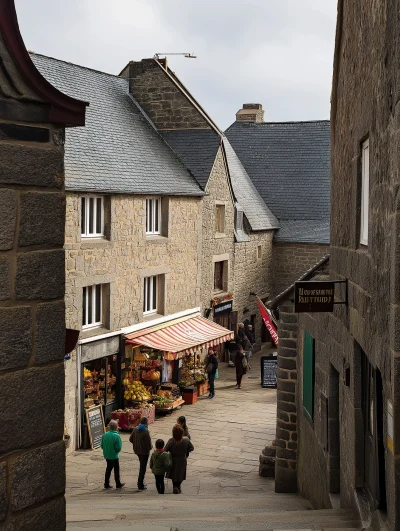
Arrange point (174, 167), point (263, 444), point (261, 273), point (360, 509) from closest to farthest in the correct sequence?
1. point (360, 509)
2. point (263, 444)
3. point (174, 167)
4. point (261, 273)

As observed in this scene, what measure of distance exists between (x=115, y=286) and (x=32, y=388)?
49.2 feet

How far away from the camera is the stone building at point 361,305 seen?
573 centimetres

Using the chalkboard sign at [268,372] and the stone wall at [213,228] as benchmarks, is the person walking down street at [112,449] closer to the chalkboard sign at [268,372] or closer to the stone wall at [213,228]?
the chalkboard sign at [268,372]

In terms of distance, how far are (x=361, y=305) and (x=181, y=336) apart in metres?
13.8

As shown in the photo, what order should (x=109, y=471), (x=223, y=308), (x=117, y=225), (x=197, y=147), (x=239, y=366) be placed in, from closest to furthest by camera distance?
1. (x=109, y=471)
2. (x=117, y=225)
3. (x=239, y=366)
4. (x=197, y=147)
5. (x=223, y=308)

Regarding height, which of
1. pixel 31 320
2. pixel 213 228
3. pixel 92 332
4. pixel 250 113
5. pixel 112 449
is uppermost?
pixel 250 113

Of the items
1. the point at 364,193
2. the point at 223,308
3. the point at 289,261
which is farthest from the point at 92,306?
the point at 289,261

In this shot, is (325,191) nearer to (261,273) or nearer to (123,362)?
(261,273)

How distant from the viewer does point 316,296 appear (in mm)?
8906

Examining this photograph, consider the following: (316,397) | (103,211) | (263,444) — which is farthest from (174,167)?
(316,397)

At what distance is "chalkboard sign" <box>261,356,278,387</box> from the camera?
64.2ft

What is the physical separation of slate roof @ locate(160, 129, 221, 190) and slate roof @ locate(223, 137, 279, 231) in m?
4.77

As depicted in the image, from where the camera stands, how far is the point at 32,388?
14.0 ft

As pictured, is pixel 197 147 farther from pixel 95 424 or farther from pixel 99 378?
pixel 95 424
